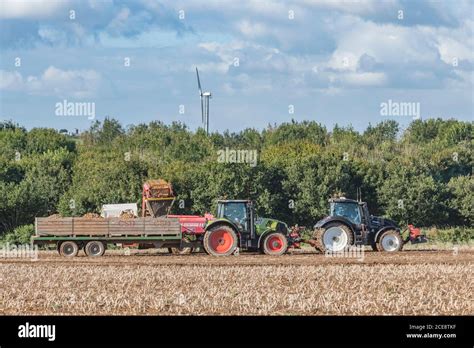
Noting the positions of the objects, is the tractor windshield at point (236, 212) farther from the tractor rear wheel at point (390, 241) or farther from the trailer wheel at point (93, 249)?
the tractor rear wheel at point (390, 241)

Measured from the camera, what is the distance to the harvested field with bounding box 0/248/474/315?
62.0 ft

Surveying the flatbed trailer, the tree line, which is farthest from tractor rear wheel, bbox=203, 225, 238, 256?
the tree line

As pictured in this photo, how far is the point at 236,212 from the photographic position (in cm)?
3491

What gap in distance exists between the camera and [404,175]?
64188 millimetres

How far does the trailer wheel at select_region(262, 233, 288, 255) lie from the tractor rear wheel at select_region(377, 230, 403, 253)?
406 centimetres

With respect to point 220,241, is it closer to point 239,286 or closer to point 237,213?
point 237,213

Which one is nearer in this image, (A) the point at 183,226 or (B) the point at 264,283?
(B) the point at 264,283

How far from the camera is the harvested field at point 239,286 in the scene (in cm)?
1891

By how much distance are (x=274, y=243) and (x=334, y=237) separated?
241 cm

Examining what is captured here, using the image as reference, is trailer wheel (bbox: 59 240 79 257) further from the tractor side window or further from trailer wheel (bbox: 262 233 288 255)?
trailer wheel (bbox: 262 233 288 255)
